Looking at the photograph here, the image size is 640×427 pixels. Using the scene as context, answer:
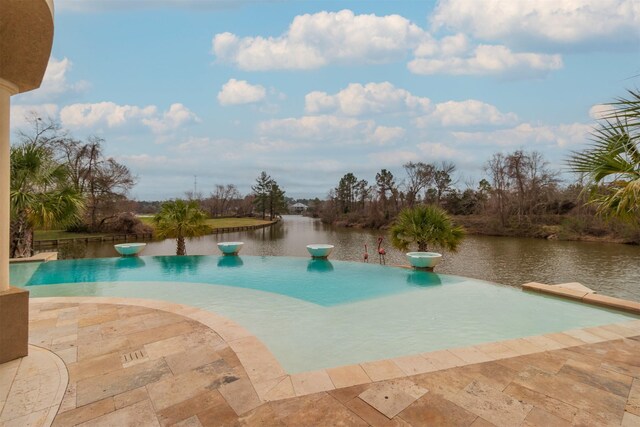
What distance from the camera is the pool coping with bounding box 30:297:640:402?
284cm

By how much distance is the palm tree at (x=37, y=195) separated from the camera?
9031 mm

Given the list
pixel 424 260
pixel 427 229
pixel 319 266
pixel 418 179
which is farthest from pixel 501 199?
pixel 319 266

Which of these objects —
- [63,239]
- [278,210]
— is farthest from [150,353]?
[278,210]

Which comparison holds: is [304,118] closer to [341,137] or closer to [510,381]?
[341,137]

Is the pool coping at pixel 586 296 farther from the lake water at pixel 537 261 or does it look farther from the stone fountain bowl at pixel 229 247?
the stone fountain bowl at pixel 229 247

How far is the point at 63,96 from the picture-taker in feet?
37.1

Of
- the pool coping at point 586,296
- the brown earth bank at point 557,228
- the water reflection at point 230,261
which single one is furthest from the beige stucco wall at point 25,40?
the brown earth bank at point 557,228

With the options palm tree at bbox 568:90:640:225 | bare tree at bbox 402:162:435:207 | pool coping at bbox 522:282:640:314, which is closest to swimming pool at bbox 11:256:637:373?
pool coping at bbox 522:282:640:314

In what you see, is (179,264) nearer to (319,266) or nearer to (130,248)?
(130,248)

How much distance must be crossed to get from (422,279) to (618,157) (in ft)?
17.0

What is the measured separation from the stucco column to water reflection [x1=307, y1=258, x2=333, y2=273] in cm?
674

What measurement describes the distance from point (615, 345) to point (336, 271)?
6186mm

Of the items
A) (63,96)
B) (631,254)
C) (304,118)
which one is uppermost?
(304,118)

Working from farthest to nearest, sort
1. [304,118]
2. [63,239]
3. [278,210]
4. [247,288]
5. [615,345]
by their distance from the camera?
[278,210], [63,239], [304,118], [247,288], [615,345]
